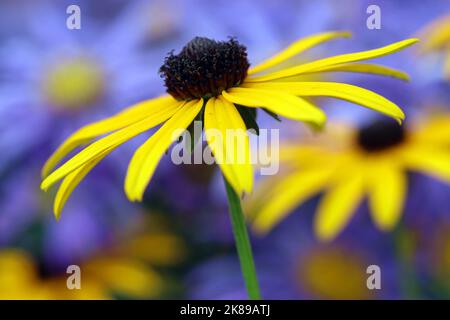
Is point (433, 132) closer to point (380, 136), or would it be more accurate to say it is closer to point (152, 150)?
point (380, 136)

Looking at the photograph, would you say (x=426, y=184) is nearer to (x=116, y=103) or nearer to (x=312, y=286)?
(x=312, y=286)

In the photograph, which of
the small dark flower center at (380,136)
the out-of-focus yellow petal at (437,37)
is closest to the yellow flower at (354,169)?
the small dark flower center at (380,136)

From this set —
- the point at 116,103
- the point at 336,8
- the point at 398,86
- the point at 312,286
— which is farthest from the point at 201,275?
the point at 336,8

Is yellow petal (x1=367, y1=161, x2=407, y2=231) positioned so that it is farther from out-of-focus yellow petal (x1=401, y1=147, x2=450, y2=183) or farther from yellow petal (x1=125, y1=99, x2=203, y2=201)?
yellow petal (x1=125, y1=99, x2=203, y2=201)

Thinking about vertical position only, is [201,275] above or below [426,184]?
below

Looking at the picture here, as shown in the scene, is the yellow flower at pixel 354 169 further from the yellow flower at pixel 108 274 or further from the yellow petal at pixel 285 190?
the yellow flower at pixel 108 274
